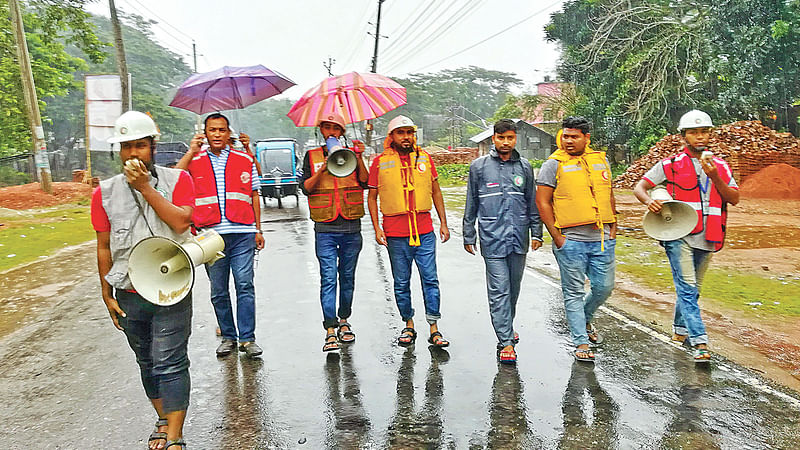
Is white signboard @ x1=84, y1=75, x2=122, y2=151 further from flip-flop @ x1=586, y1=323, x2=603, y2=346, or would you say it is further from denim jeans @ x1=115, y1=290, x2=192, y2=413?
denim jeans @ x1=115, y1=290, x2=192, y2=413

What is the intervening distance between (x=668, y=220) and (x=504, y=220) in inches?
52.1

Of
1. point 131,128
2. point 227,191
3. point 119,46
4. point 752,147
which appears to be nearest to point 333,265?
point 227,191

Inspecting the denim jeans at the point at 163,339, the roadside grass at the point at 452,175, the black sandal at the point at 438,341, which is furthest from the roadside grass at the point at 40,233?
the roadside grass at the point at 452,175

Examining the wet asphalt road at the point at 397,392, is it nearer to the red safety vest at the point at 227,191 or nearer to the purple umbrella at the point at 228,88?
the red safety vest at the point at 227,191

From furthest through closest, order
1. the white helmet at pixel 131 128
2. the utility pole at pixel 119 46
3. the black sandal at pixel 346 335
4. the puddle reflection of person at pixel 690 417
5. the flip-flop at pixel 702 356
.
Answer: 1. the utility pole at pixel 119 46
2. the black sandal at pixel 346 335
3. the flip-flop at pixel 702 356
4. the puddle reflection of person at pixel 690 417
5. the white helmet at pixel 131 128

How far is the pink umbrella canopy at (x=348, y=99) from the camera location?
6031 mm

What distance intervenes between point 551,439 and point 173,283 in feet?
7.67

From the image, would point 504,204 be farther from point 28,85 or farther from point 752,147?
point 28,85

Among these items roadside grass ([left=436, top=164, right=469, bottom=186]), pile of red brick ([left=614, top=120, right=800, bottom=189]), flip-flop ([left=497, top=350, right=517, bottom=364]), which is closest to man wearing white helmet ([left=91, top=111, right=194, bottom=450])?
flip-flop ([left=497, top=350, right=517, bottom=364])

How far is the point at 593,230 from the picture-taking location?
207 inches

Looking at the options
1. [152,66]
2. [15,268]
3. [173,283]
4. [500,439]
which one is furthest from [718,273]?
[152,66]

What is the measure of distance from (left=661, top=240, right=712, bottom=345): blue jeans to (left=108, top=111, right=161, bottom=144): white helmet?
163 inches

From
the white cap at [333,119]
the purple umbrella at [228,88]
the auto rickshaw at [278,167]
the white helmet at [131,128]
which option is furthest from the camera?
the auto rickshaw at [278,167]

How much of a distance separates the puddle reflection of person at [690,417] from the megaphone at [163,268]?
2841mm
